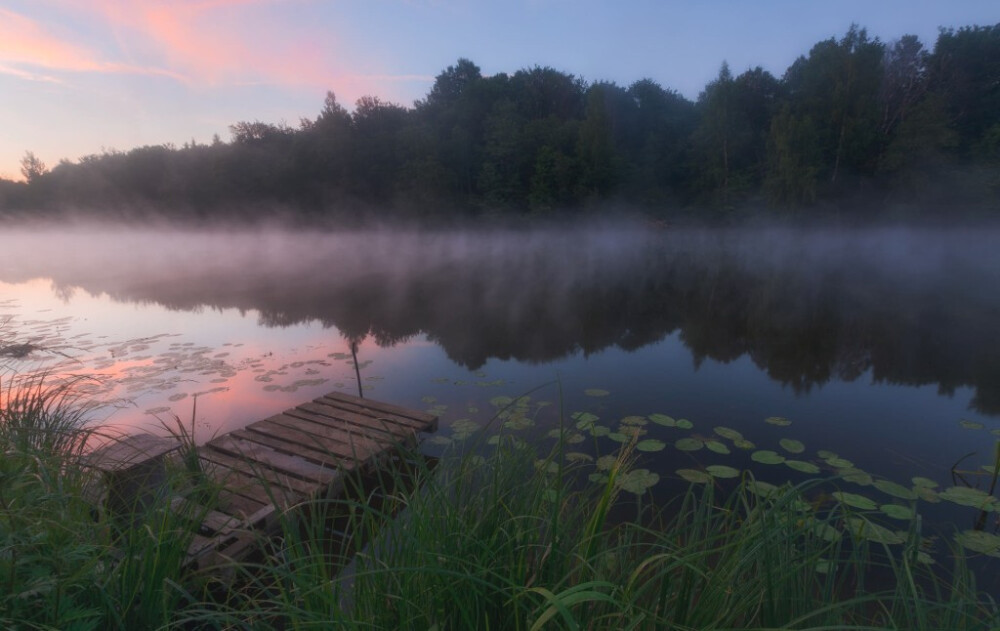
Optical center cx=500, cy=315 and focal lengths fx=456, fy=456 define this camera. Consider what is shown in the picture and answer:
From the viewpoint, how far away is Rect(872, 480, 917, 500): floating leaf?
3756 millimetres

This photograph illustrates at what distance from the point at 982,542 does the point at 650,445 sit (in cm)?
235

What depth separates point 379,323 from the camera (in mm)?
10328

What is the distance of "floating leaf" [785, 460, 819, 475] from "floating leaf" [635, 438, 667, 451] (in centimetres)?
111

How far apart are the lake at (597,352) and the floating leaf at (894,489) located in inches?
1.5

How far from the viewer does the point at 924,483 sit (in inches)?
156

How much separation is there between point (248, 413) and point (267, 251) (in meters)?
26.5

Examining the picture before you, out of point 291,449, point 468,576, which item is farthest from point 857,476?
point 291,449

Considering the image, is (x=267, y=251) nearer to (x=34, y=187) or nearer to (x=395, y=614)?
(x=395, y=614)

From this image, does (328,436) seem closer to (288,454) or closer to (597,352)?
(288,454)

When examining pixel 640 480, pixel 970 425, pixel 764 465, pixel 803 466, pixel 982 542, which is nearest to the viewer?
pixel 982 542

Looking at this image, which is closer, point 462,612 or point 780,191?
point 462,612

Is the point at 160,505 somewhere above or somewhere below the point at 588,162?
below

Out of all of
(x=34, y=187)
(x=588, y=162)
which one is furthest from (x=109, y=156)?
(x=588, y=162)

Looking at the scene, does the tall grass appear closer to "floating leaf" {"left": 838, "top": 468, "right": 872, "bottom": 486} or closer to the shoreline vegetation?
the shoreline vegetation
